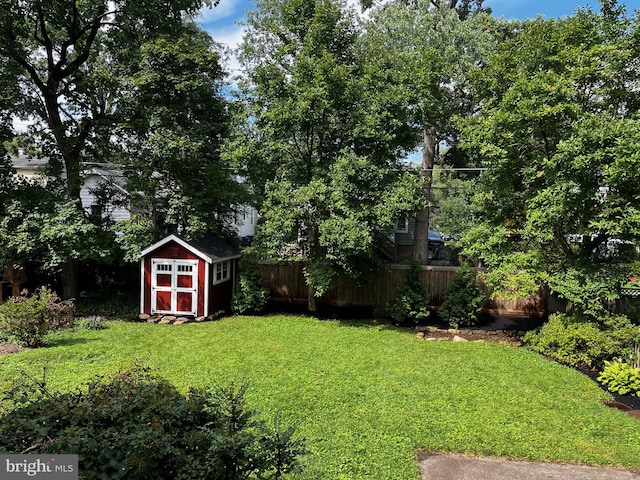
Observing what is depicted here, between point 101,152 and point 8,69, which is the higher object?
point 8,69

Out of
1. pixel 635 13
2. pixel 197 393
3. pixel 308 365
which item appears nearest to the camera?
pixel 197 393

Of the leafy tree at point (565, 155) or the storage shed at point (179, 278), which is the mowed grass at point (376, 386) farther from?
the leafy tree at point (565, 155)

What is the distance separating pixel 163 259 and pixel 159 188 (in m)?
2.41

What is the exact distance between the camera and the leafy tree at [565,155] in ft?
27.2

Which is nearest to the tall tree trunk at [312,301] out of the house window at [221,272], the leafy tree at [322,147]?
the leafy tree at [322,147]

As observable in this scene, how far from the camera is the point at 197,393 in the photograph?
343 cm

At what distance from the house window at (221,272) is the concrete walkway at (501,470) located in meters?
9.04

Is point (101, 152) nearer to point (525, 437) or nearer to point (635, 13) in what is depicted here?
point (525, 437)

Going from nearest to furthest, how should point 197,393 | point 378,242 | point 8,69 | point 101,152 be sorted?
point 197,393
point 8,69
point 378,242
point 101,152

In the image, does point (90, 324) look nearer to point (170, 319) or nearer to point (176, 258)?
point (170, 319)

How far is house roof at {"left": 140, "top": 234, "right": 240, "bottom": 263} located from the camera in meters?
11.9

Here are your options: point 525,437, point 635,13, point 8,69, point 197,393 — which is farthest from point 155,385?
point 8,69

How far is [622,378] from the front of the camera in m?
7.20

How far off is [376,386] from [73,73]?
14253 millimetres
